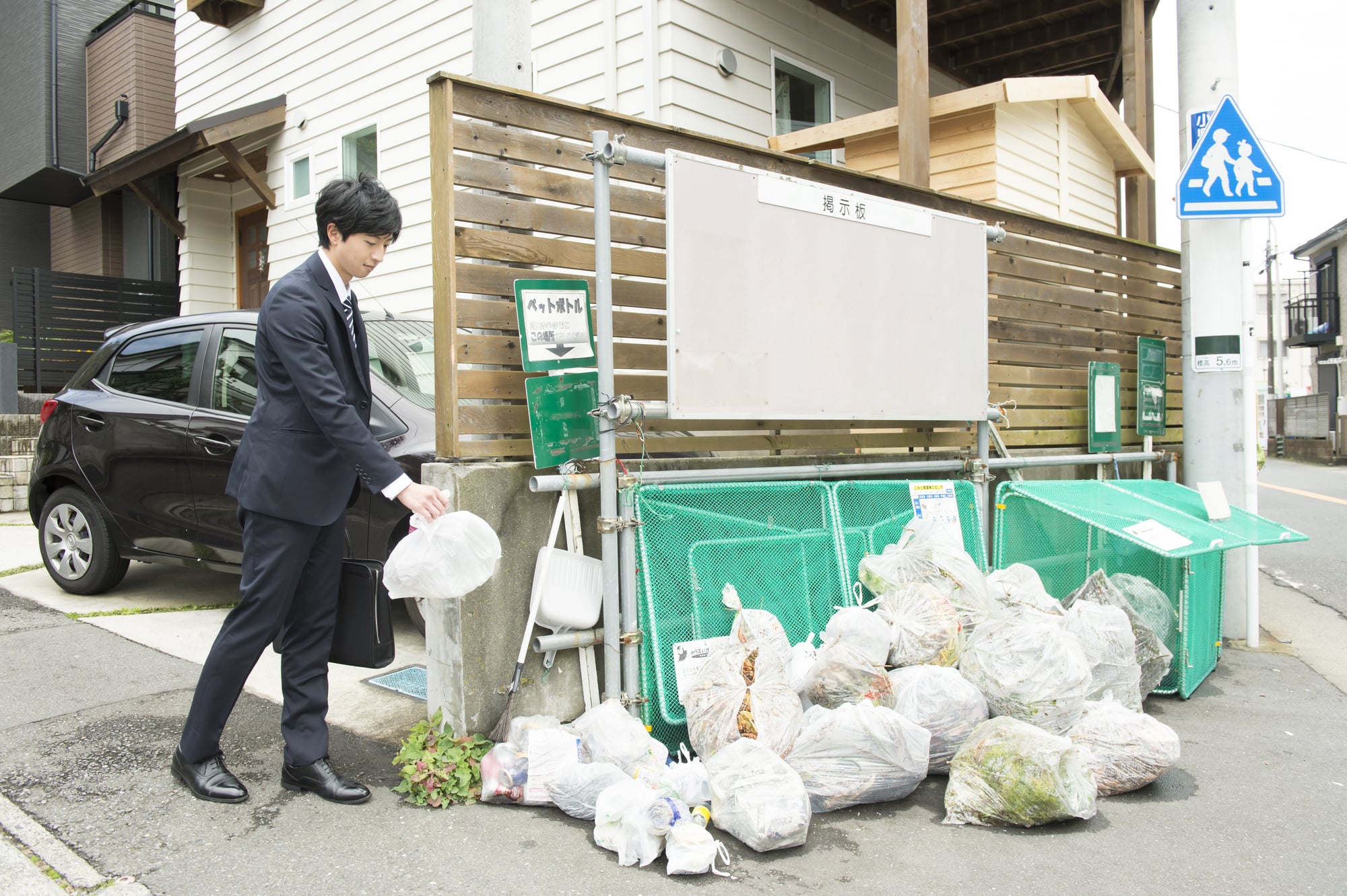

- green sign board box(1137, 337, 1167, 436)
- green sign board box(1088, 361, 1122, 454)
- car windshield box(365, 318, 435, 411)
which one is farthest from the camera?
green sign board box(1137, 337, 1167, 436)

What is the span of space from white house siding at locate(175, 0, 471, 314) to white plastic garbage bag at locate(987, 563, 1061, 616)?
6.24 meters

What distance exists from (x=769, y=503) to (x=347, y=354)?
1.93 m

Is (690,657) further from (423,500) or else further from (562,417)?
(423,500)

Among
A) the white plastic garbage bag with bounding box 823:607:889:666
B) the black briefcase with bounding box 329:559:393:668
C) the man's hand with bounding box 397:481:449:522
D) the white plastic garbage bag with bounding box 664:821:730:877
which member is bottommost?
the white plastic garbage bag with bounding box 664:821:730:877

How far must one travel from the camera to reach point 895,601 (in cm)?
415

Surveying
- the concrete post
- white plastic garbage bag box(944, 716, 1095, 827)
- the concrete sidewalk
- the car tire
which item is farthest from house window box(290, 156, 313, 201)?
white plastic garbage bag box(944, 716, 1095, 827)

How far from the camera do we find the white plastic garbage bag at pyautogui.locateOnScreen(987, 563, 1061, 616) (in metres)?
4.53

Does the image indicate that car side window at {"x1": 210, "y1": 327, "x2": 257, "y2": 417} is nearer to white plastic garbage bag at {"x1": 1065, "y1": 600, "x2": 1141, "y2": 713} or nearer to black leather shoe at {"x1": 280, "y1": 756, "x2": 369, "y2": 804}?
black leather shoe at {"x1": 280, "y1": 756, "x2": 369, "y2": 804}

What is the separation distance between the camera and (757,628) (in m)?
3.71

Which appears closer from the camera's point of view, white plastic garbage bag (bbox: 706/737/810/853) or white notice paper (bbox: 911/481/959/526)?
white plastic garbage bag (bbox: 706/737/810/853)

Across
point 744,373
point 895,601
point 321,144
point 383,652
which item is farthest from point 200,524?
point 321,144

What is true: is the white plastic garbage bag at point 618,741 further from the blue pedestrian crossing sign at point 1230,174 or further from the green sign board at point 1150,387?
the green sign board at point 1150,387

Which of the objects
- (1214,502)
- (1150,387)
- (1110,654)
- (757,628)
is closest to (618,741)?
(757,628)

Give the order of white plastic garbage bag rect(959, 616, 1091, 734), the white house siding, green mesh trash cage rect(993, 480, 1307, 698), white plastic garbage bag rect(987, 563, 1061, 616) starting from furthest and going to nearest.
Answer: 1. the white house siding
2. green mesh trash cage rect(993, 480, 1307, 698)
3. white plastic garbage bag rect(987, 563, 1061, 616)
4. white plastic garbage bag rect(959, 616, 1091, 734)
